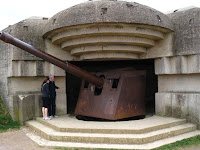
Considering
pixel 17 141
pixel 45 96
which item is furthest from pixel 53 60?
pixel 17 141

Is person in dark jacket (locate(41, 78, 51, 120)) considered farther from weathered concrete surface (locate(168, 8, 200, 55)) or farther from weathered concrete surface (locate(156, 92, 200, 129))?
weathered concrete surface (locate(168, 8, 200, 55))

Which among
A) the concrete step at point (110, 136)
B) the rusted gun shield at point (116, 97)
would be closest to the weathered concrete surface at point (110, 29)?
the rusted gun shield at point (116, 97)

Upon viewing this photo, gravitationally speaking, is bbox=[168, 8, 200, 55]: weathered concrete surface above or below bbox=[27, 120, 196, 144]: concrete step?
above

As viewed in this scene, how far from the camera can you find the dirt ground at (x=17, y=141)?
15.9 ft

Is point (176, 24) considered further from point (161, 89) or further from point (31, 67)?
point (31, 67)

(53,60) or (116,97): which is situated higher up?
(53,60)

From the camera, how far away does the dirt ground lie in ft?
15.9

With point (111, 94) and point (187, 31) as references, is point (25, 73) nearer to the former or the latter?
point (111, 94)

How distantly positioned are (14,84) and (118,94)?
3.00m

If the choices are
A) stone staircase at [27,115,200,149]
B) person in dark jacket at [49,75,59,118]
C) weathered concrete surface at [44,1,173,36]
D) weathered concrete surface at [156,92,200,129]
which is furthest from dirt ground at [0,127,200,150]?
weathered concrete surface at [44,1,173,36]

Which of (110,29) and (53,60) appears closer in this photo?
(110,29)

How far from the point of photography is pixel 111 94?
6.43 m

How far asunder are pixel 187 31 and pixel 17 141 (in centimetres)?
485

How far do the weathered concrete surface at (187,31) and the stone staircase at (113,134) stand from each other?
1864 millimetres
